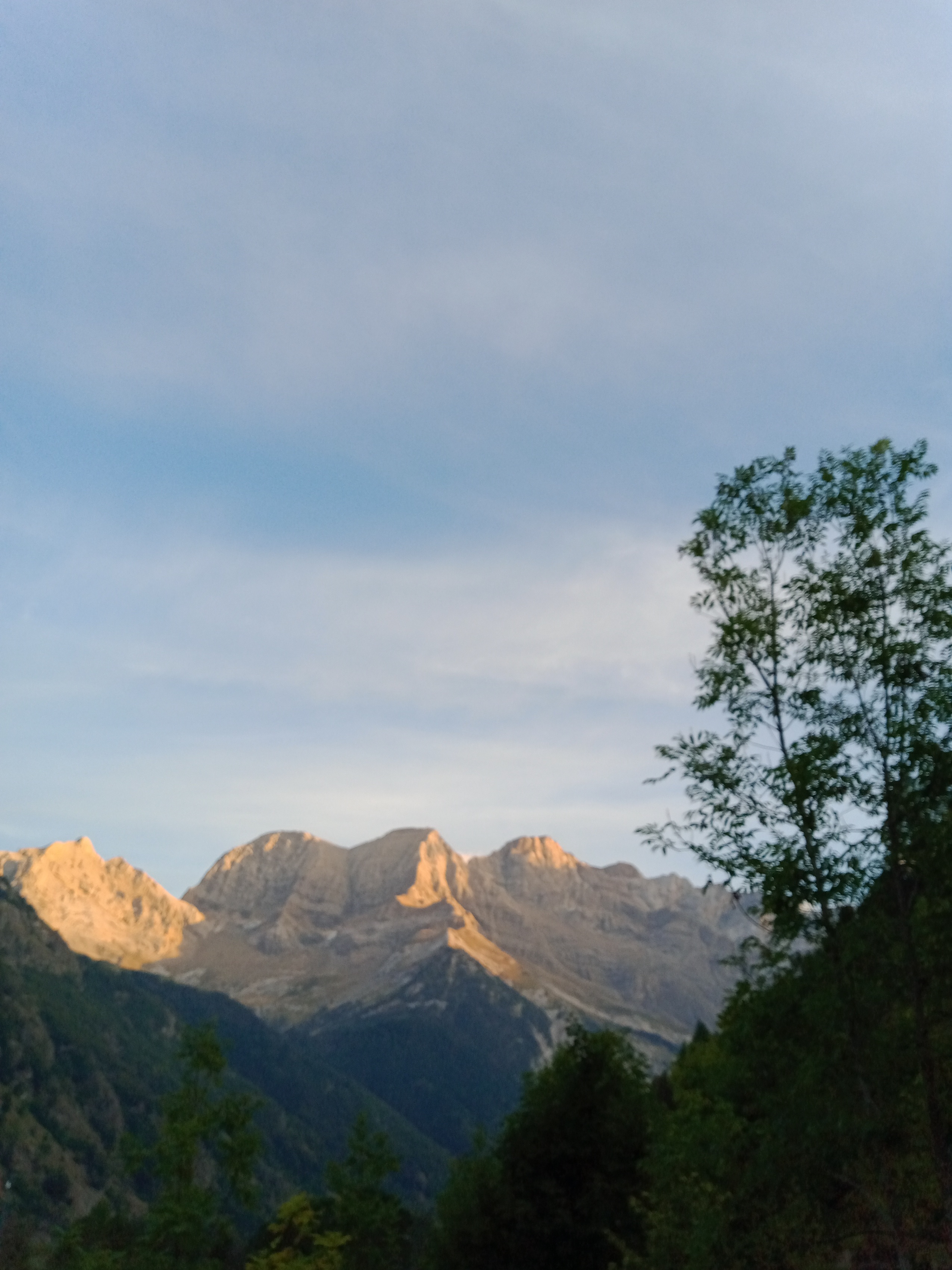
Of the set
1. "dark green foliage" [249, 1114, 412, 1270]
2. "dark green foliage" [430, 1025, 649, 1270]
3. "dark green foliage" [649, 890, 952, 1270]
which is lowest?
"dark green foliage" [249, 1114, 412, 1270]

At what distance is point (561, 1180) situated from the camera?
150 feet

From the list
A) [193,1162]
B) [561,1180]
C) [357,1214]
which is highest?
[561,1180]

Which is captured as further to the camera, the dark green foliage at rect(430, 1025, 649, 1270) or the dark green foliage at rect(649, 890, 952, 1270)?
the dark green foliage at rect(430, 1025, 649, 1270)

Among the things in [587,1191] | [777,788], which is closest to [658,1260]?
[587,1191]

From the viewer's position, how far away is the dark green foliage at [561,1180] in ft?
146

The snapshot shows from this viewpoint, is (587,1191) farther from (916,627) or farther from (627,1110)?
(916,627)

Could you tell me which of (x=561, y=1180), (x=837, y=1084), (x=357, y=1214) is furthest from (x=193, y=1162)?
(x=837, y=1084)

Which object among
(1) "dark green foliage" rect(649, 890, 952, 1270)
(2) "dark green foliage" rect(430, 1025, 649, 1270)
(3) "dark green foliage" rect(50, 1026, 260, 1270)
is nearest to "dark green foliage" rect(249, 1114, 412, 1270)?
(3) "dark green foliage" rect(50, 1026, 260, 1270)

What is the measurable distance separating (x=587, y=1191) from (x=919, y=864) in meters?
33.0

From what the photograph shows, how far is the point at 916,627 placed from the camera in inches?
810

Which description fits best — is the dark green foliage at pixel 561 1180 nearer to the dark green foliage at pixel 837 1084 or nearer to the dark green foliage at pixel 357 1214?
the dark green foliage at pixel 357 1214

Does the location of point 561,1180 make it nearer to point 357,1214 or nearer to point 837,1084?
point 357,1214

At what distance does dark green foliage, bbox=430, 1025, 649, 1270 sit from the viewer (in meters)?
44.4

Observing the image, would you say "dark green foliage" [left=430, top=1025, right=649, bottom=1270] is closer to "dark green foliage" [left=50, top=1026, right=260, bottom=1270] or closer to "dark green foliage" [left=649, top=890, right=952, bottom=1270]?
"dark green foliage" [left=50, top=1026, right=260, bottom=1270]
